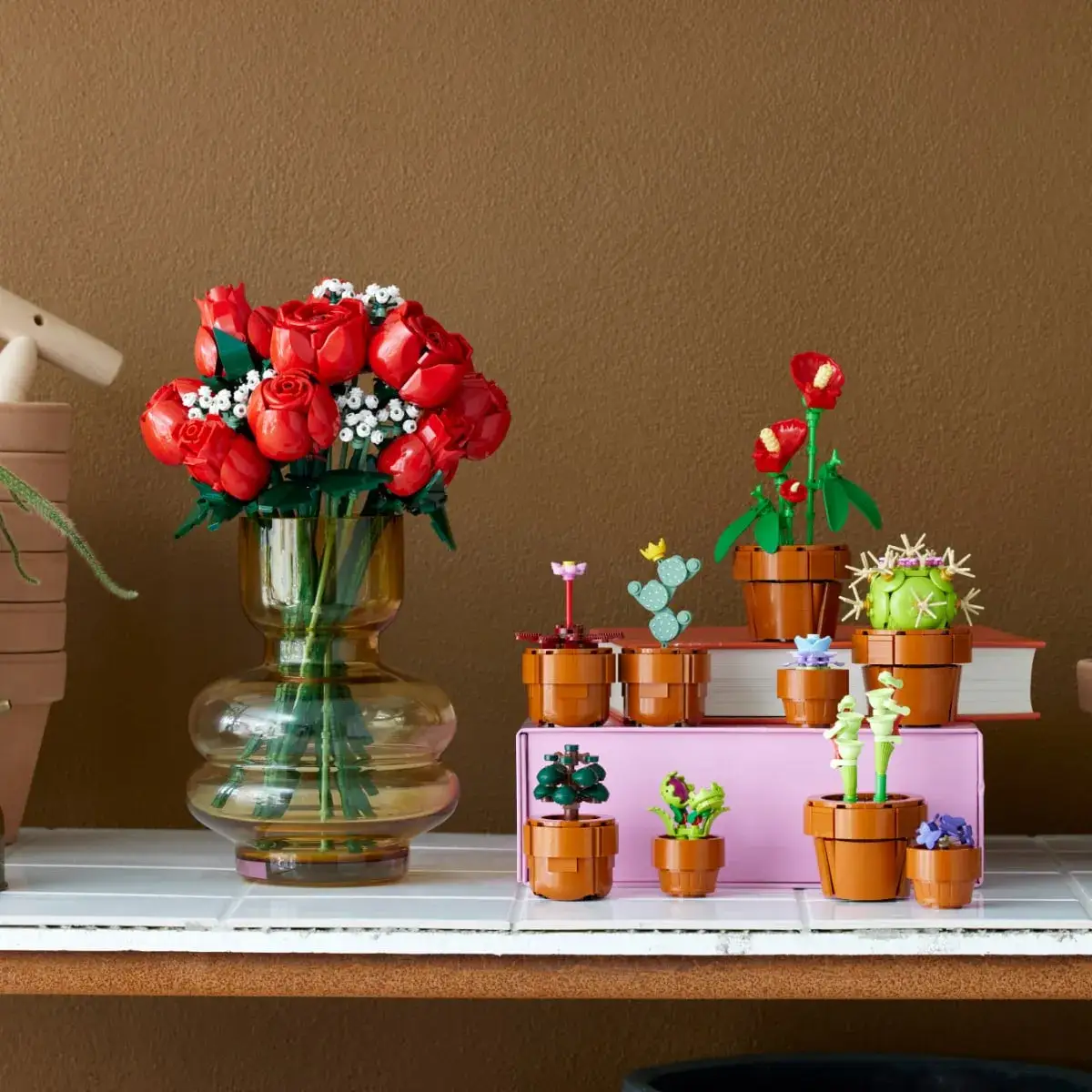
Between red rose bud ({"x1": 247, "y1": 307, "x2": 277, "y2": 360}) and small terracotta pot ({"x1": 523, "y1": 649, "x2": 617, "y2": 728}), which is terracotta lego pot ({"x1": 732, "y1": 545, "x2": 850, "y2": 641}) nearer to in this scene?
small terracotta pot ({"x1": 523, "y1": 649, "x2": 617, "y2": 728})

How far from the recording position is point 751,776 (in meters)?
1.01

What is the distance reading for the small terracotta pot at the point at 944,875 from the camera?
92cm

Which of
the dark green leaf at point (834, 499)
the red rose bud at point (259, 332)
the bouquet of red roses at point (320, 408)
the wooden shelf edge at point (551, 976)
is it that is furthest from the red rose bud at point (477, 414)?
the wooden shelf edge at point (551, 976)

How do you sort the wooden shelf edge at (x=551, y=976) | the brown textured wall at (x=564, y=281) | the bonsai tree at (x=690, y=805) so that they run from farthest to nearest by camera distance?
the brown textured wall at (x=564, y=281)
the bonsai tree at (x=690, y=805)
the wooden shelf edge at (x=551, y=976)

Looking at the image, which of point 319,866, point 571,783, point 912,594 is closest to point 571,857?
point 571,783

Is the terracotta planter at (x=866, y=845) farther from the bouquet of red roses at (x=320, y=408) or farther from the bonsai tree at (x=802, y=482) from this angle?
the bouquet of red roses at (x=320, y=408)

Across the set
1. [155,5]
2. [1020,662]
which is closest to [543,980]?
[1020,662]

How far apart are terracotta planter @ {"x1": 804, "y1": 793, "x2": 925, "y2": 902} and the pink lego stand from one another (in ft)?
0.16

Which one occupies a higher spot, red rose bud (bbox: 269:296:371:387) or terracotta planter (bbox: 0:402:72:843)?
red rose bud (bbox: 269:296:371:387)

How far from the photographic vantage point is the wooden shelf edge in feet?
2.85

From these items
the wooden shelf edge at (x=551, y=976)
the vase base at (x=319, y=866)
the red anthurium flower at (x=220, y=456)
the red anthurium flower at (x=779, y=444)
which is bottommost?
the wooden shelf edge at (x=551, y=976)

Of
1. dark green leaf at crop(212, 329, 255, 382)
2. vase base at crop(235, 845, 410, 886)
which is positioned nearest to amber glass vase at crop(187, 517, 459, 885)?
vase base at crop(235, 845, 410, 886)

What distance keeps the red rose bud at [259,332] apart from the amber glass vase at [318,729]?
114 mm

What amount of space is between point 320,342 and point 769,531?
1.08 feet
